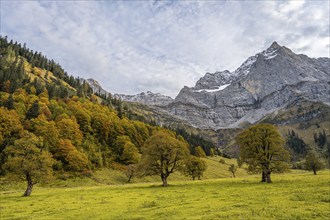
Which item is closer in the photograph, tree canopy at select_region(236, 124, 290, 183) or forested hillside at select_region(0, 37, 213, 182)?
tree canopy at select_region(236, 124, 290, 183)

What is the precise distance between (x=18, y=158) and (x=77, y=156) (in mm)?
44932

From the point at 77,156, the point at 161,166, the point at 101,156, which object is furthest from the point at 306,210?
the point at 101,156

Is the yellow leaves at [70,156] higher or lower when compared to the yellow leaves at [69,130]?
lower

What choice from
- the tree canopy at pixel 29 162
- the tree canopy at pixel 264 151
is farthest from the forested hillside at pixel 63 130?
the tree canopy at pixel 264 151

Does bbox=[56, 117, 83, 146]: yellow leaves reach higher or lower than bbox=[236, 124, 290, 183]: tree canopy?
higher

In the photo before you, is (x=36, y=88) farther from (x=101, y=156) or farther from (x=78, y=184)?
(x=78, y=184)

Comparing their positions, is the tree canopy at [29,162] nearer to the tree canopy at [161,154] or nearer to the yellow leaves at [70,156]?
the tree canopy at [161,154]

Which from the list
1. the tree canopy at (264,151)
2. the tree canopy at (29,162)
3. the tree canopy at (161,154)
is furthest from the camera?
the tree canopy at (161,154)

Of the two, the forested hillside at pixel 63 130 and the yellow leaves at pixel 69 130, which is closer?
the forested hillside at pixel 63 130

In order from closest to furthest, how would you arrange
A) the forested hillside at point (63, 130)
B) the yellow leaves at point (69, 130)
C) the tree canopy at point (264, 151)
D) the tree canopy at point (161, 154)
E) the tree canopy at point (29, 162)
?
the tree canopy at point (29, 162) → the tree canopy at point (264, 151) → the tree canopy at point (161, 154) → the forested hillside at point (63, 130) → the yellow leaves at point (69, 130)

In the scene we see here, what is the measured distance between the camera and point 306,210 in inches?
930

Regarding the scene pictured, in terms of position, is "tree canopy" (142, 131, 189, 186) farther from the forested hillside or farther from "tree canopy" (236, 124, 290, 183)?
the forested hillside

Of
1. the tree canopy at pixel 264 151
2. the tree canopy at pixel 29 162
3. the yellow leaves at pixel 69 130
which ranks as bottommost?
the tree canopy at pixel 29 162

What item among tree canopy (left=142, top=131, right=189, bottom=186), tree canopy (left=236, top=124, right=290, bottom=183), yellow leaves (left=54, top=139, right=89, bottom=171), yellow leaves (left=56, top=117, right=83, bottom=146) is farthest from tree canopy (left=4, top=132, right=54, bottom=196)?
yellow leaves (left=56, top=117, right=83, bottom=146)
